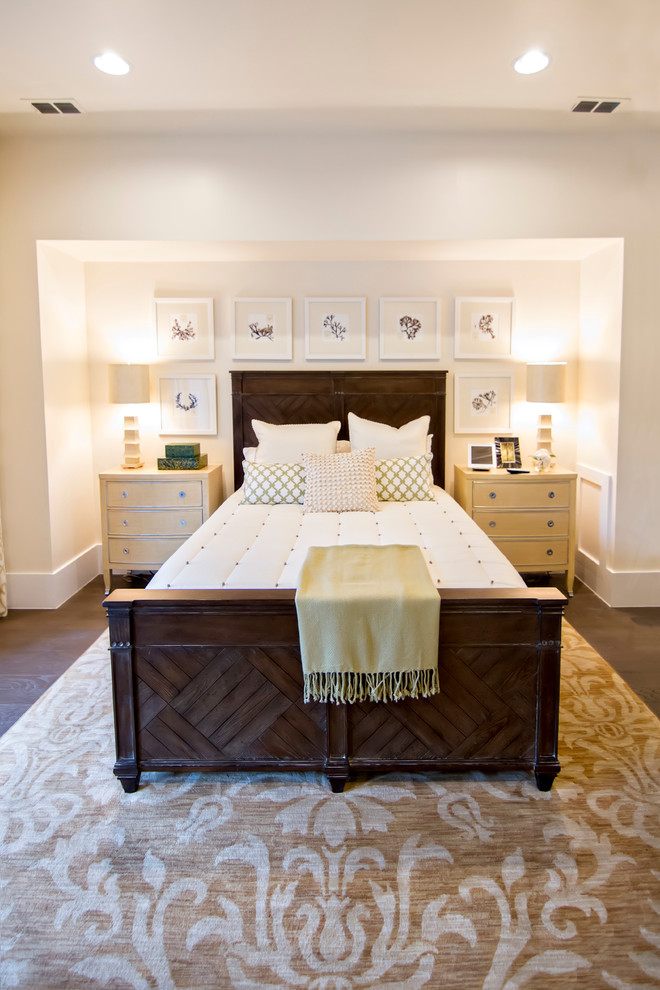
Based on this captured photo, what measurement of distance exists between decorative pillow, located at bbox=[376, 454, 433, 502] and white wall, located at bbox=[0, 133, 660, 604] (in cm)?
131

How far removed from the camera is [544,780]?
2406 mm

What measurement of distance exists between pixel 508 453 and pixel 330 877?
3248 millimetres

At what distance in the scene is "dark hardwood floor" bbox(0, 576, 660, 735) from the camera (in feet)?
10.6

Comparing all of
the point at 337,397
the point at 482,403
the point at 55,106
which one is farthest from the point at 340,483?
the point at 55,106

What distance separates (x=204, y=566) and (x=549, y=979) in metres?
1.78

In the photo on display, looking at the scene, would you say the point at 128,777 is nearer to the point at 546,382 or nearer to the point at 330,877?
the point at 330,877

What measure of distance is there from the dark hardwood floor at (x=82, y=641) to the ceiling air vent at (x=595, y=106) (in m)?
2.67

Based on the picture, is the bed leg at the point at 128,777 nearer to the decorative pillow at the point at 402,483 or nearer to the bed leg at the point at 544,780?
the bed leg at the point at 544,780

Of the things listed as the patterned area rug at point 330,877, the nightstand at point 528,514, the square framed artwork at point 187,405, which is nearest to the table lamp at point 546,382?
the nightstand at point 528,514

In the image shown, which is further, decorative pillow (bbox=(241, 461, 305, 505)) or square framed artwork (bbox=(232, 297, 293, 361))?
square framed artwork (bbox=(232, 297, 293, 361))

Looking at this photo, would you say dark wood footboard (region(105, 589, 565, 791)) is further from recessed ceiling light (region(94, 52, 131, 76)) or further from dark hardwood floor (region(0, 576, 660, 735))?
recessed ceiling light (region(94, 52, 131, 76))

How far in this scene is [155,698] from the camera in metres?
2.40

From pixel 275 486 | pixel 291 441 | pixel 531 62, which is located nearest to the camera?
pixel 531 62

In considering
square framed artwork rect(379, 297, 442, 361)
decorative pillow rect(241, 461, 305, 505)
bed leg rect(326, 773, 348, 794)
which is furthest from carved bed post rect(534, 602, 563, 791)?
square framed artwork rect(379, 297, 442, 361)
